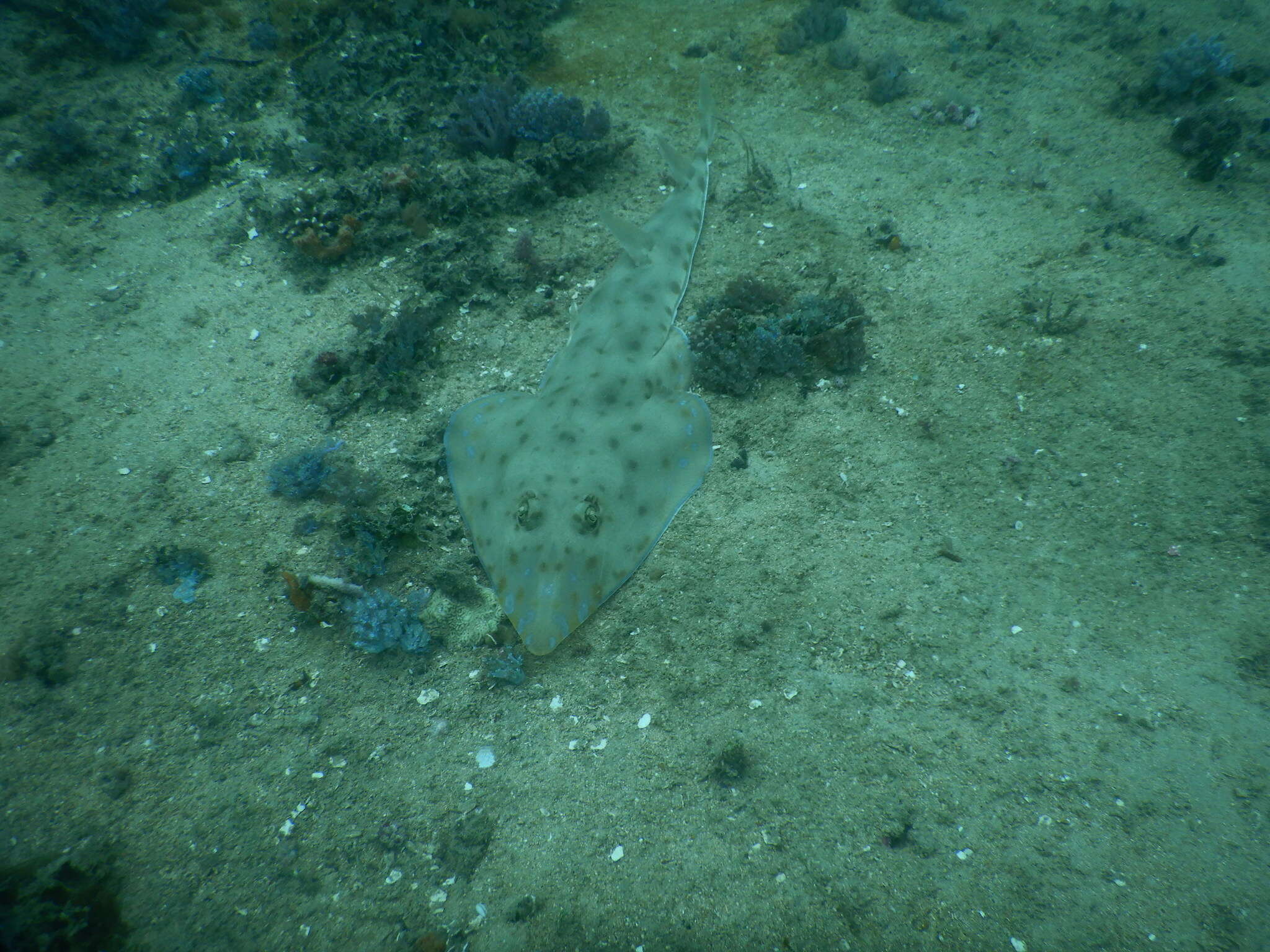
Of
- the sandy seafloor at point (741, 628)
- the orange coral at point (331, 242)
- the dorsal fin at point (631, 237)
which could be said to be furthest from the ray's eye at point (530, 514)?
the orange coral at point (331, 242)

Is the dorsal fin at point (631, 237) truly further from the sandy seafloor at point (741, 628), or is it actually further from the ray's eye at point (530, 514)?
the ray's eye at point (530, 514)

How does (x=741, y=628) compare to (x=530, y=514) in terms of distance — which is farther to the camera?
(x=741, y=628)

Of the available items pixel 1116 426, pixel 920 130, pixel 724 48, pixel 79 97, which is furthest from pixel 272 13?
pixel 1116 426

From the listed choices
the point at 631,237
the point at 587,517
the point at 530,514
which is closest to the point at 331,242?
the point at 631,237

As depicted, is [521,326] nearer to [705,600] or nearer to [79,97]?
[705,600]

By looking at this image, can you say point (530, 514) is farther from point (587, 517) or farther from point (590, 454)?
point (590, 454)

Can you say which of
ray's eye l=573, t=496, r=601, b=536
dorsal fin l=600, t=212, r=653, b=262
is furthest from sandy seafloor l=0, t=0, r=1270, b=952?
dorsal fin l=600, t=212, r=653, b=262
